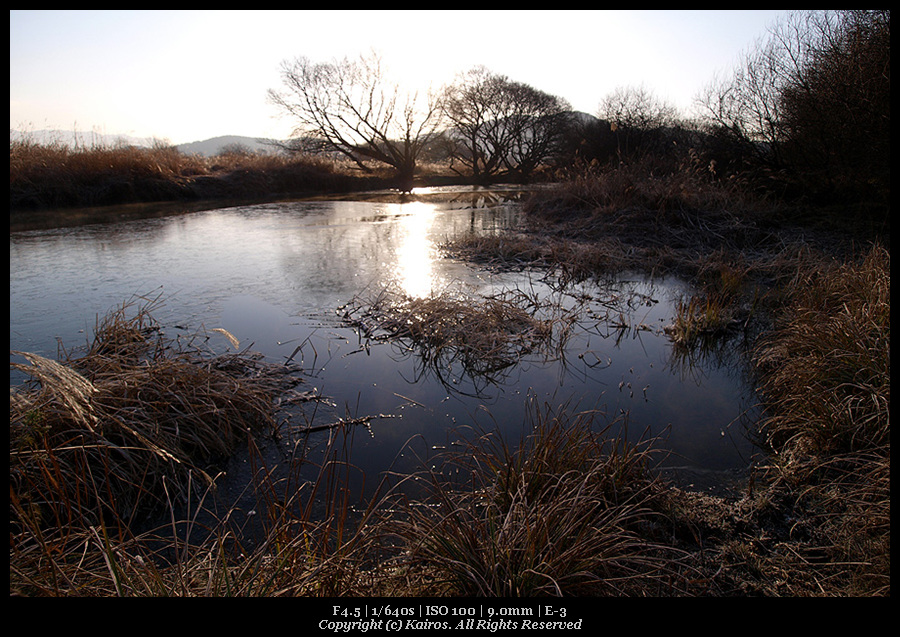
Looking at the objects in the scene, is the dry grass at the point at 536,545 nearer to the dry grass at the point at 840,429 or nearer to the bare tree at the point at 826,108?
the dry grass at the point at 840,429

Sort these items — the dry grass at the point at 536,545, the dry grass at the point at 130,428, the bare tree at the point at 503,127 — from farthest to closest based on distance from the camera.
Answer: the bare tree at the point at 503,127
the dry grass at the point at 130,428
the dry grass at the point at 536,545

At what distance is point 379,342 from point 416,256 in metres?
3.40

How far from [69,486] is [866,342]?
398cm

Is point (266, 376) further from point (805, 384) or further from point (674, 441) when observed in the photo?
point (805, 384)

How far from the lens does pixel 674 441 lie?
263cm

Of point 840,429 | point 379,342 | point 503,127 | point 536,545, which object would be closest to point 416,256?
point 379,342

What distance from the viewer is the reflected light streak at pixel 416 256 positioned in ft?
18.0

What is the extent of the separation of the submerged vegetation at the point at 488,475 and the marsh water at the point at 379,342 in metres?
0.16

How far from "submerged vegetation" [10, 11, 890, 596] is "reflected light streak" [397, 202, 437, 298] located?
0.62 meters

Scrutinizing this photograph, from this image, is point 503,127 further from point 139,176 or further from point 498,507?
point 498,507

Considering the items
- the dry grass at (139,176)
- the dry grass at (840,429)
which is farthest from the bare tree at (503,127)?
the dry grass at (840,429)

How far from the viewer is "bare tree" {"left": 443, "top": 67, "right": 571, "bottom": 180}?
27.2m

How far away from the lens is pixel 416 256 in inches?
282

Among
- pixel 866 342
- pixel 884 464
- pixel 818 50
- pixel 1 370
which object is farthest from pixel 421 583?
pixel 818 50
